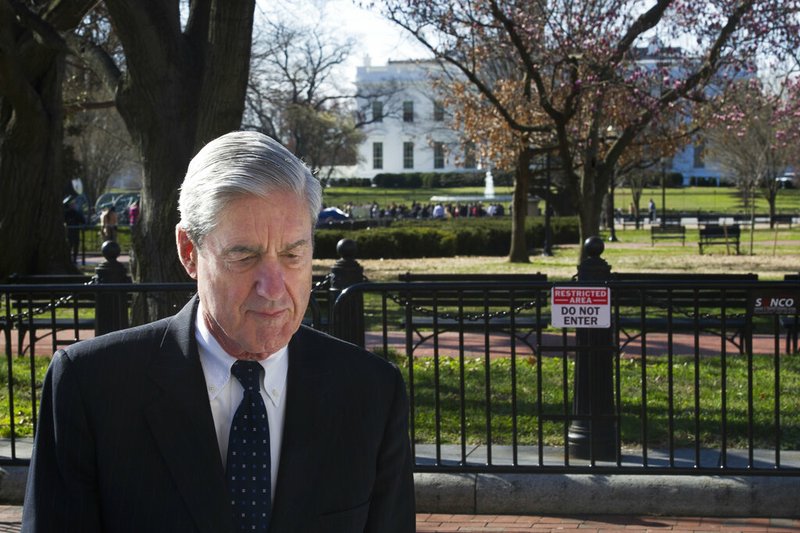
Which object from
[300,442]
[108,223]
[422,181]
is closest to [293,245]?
[300,442]

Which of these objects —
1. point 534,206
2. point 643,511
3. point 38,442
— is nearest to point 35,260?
point 643,511

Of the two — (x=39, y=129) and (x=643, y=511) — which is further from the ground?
(x=39, y=129)

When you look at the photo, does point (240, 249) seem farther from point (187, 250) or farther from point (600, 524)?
point (600, 524)

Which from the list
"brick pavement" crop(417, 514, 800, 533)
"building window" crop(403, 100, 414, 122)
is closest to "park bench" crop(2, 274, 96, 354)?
"brick pavement" crop(417, 514, 800, 533)

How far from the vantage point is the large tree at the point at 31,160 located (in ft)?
62.1

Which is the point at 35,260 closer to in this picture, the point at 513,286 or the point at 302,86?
the point at 513,286

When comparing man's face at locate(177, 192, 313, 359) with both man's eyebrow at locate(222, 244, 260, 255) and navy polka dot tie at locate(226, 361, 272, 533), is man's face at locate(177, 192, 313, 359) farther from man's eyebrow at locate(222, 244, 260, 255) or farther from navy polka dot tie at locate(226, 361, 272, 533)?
navy polka dot tie at locate(226, 361, 272, 533)

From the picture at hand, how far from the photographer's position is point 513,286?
21.8ft

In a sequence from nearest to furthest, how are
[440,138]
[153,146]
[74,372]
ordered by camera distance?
[74,372], [153,146], [440,138]

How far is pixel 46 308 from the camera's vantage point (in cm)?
777

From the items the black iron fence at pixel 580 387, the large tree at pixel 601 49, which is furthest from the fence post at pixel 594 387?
the large tree at pixel 601 49

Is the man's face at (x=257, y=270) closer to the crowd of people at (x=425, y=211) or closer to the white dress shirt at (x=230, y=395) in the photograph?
the white dress shirt at (x=230, y=395)

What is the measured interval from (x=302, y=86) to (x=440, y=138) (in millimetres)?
31437

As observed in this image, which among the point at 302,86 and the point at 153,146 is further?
the point at 302,86
